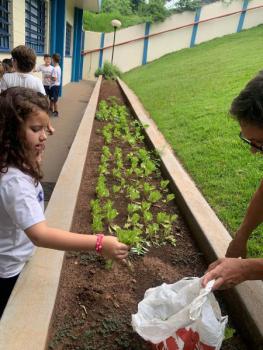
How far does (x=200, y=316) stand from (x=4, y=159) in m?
1.07

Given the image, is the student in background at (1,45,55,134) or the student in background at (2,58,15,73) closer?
the student in background at (1,45,55,134)

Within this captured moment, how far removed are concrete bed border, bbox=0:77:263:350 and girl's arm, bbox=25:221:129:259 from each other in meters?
0.44

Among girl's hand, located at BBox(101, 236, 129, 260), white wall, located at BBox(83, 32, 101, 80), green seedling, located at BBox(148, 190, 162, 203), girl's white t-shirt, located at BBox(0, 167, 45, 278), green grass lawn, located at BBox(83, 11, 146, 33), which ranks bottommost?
white wall, located at BBox(83, 32, 101, 80)

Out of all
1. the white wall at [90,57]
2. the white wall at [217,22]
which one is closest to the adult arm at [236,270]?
the white wall at [90,57]

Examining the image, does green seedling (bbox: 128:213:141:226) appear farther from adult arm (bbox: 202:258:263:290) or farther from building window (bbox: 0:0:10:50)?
Result: building window (bbox: 0:0:10:50)

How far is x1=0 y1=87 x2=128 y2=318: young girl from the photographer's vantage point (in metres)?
1.44

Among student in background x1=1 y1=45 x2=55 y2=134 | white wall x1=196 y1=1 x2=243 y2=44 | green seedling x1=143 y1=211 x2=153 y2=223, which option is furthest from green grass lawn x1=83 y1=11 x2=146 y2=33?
green seedling x1=143 y1=211 x2=153 y2=223

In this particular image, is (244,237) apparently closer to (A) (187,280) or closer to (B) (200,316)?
(A) (187,280)

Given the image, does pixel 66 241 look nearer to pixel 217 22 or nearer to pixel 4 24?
pixel 4 24

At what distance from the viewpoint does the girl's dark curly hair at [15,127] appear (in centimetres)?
151

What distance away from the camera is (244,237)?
6.50 feet

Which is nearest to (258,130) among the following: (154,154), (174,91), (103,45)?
(154,154)

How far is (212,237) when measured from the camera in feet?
8.26

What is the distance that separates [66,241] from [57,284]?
1.86 ft
